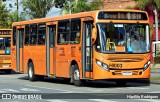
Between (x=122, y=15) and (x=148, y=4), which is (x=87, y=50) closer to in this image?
(x=122, y=15)

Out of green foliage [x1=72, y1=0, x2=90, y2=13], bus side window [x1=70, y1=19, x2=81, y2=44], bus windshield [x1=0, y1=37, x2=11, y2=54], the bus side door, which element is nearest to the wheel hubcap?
bus side window [x1=70, y1=19, x2=81, y2=44]

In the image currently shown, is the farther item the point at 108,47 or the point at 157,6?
the point at 157,6

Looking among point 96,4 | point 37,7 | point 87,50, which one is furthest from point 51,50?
point 37,7

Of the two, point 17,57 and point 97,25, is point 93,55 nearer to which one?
point 97,25

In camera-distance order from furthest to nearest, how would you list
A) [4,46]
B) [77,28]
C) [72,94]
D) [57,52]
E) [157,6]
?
[157,6], [4,46], [57,52], [77,28], [72,94]

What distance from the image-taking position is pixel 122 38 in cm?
2098

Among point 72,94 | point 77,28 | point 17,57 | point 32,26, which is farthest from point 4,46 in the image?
point 72,94

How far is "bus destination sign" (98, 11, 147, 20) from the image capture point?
21.1 meters

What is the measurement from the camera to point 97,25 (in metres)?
20.8

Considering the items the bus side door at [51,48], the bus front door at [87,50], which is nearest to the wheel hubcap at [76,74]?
the bus front door at [87,50]

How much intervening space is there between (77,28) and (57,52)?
98.1 inches

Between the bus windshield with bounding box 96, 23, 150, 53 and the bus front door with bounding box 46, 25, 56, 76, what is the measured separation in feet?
14.6

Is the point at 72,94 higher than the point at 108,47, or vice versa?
the point at 108,47

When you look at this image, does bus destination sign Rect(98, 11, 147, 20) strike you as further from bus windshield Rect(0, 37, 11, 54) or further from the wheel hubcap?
bus windshield Rect(0, 37, 11, 54)
